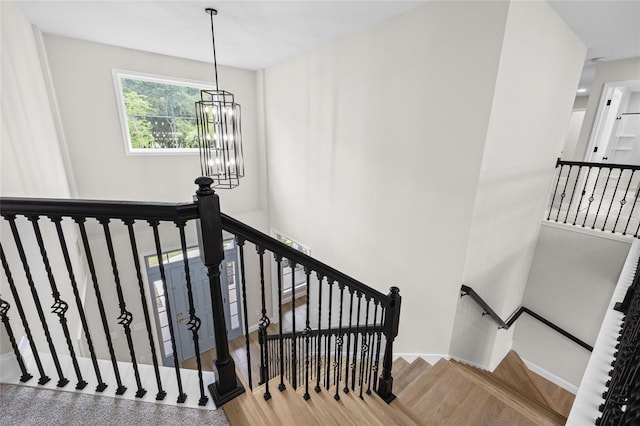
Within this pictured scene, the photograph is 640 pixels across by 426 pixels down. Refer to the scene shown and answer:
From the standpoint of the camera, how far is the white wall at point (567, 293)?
360 centimetres

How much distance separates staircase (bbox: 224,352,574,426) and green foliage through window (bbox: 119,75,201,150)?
4418 millimetres

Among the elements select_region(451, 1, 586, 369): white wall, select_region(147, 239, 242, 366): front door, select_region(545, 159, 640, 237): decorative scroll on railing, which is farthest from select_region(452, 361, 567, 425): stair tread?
select_region(147, 239, 242, 366): front door

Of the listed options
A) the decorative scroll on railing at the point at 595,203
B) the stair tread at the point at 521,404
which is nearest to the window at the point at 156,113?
the stair tread at the point at 521,404

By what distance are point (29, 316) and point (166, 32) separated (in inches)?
130

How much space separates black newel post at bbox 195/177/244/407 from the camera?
1.06 metres

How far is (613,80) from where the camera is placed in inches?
161

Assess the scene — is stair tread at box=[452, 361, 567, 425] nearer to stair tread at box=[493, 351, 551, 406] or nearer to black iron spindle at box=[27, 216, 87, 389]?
stair tread at box=[493, 351, 551, 406]

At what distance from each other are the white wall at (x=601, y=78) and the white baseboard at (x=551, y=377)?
3.35 metres

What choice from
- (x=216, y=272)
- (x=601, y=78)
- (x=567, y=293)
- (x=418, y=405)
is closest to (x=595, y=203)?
(x=601, y=78)

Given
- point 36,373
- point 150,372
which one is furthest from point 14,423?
point 150,372

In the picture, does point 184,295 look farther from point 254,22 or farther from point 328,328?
point 254,22

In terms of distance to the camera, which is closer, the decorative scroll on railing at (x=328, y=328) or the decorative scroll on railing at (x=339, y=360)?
the decorative scroll on railing at (x=328, y=328)

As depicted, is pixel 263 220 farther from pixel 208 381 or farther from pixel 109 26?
pixel 208 381

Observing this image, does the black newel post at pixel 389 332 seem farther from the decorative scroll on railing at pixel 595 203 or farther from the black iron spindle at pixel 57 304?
the decorative scroll on railing at pixel 595 203
